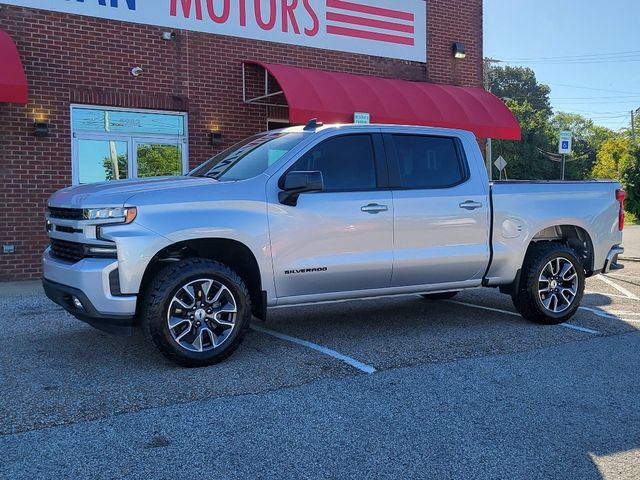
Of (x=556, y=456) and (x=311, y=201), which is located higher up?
(x=311, y=201)

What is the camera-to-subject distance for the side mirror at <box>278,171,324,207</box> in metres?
5.11

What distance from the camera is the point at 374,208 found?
18.5ft

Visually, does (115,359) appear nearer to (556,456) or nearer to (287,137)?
(287,137)

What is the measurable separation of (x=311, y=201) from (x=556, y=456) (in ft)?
9.26

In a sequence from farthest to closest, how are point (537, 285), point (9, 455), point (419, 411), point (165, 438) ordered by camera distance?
point (537, 285), point (419, 411), point (165, 438), point (9, 455)

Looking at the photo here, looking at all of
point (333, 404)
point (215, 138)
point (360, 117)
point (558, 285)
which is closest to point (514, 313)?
point (558, 285)

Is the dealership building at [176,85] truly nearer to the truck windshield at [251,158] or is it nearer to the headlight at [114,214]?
the truck windshield at [251,158]

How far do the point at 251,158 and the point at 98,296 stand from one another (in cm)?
191

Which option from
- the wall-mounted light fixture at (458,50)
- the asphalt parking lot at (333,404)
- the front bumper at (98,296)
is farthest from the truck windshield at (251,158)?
the wall-mounted light fixture at (458,50)

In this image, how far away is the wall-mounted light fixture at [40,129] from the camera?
387 inches

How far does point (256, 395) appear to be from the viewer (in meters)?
4.40

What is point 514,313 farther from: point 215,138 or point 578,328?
point 215,138

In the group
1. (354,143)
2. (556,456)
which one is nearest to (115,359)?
(354,143)

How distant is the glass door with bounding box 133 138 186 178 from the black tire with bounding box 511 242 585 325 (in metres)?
6.72
